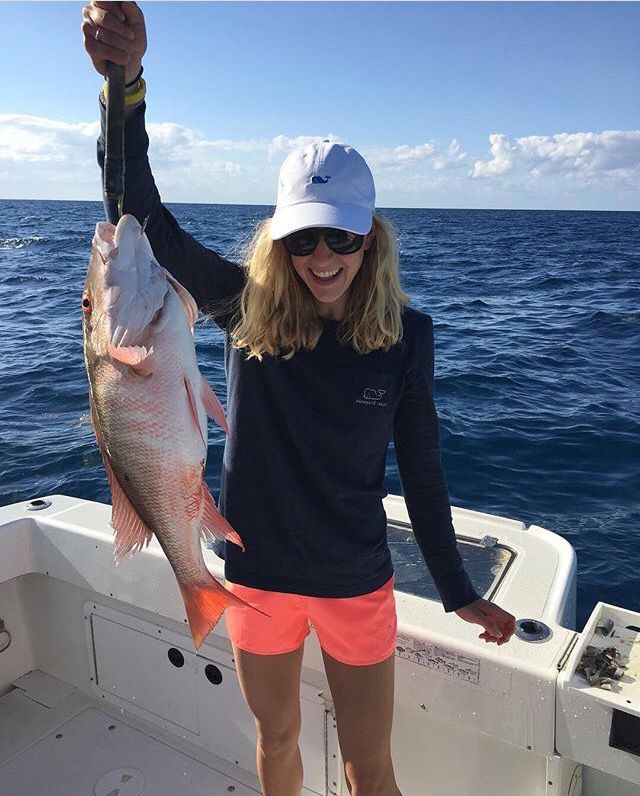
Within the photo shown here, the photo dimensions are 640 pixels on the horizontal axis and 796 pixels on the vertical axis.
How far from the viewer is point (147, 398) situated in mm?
1802

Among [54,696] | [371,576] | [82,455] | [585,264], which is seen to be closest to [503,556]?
[371,576]

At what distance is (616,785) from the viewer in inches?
104

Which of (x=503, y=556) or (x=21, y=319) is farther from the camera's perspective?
(x=21, y=319)

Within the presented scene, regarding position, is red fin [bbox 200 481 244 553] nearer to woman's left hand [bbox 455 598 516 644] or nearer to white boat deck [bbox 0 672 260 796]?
woman's left hand [bbox 455 598 516 644]

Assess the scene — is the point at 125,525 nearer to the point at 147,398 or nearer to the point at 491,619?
the point at 147,398

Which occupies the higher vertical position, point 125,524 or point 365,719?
point 125,524

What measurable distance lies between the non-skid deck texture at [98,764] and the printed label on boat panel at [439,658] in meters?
1.30

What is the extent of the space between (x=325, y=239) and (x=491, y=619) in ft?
4.45

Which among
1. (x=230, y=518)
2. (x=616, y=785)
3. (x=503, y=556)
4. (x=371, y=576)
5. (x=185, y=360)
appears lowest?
(x=616, y=785)

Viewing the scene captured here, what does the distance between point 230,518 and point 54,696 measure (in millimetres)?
2319

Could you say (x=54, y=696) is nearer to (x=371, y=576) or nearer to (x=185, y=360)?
(x=371, y=576)

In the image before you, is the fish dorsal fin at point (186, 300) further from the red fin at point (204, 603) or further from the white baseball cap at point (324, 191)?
the red fin at point (204, 603)

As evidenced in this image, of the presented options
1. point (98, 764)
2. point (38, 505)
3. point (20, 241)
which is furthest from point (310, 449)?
point (20, 241)

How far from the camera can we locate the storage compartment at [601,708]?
217 centimetres
